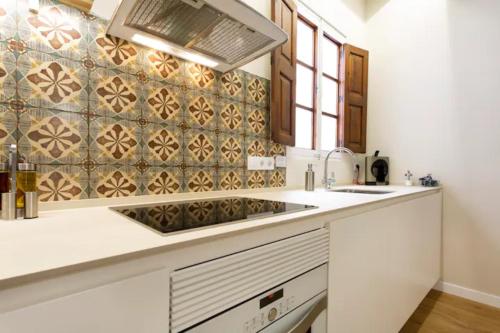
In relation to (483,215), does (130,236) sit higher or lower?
higher

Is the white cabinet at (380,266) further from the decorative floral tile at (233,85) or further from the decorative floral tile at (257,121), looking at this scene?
the decorative floral tile at (233,85)

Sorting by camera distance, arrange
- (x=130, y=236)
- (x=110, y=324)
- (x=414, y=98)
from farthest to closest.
Answer: (x=414, y=98) < (x=130, y=236) < (x=110, y=324)

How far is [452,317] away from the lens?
6.28ft

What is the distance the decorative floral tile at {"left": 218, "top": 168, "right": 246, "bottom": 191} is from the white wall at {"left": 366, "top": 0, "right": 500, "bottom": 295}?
178 centimetres

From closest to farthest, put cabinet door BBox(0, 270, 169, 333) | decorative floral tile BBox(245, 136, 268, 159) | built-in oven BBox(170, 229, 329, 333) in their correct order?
cabinet door BBox(0, 270, 169, 333) < built-in oven BBox(170, 229, 329, 333) < decorative floral tile BBox(245, 136, 268, 159)

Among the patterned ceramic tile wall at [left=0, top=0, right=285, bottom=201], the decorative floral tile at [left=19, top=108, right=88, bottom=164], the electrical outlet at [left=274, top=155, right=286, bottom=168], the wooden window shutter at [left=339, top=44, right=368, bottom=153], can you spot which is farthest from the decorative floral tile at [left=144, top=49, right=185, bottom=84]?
the wooden window shutter at [left=339, top=44, right=368, bottom=153]

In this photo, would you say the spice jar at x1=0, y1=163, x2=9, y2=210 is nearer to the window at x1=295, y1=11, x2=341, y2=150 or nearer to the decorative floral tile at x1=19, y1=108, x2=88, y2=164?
the decorative floral tile at x1=19, y1=108, x2=88, y2=164

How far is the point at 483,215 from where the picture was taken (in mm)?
2098

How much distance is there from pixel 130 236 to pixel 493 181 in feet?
8.60

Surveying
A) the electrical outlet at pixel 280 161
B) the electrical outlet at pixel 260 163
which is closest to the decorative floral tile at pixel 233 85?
the electrical outlet at pixel 260 163

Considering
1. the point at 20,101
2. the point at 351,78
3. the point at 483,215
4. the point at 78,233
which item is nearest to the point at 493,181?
the point at 483,215

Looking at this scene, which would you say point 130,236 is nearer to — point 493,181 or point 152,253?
point 152,253

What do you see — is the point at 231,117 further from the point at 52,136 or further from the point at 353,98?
the point at 353,98

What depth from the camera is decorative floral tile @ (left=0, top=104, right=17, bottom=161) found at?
0.85 metres
